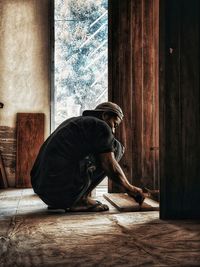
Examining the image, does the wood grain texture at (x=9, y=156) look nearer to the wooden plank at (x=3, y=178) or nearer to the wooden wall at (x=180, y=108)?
the wooden plank at (x=3, y=178)

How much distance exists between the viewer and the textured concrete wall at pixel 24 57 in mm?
7527

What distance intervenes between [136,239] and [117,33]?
3960mm

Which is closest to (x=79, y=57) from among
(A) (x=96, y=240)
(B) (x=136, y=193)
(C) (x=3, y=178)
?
(C) (x=3, y=178)

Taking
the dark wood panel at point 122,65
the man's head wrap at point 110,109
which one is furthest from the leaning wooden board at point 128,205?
the dark wood panel at point 122,65

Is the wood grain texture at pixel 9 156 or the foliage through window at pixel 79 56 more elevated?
the foliage through window at pixel 79 56

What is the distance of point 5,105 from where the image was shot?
750 centimetres

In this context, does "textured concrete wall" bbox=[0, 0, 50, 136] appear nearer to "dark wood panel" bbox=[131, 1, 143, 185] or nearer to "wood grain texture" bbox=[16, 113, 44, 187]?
"wood grain texture" bbox=[16, 113, 44, 187]

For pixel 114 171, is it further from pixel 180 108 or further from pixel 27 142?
pixel 27 142

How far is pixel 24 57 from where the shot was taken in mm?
7586

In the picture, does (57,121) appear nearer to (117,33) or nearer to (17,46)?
(17,46)

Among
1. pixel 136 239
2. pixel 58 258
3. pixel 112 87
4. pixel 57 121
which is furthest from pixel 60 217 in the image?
pixel 57 121

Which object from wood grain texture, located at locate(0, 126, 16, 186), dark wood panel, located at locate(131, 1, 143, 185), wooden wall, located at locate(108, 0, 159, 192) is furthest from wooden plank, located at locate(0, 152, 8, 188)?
dark wood panel, located at locate(131, 1, 143, 185)

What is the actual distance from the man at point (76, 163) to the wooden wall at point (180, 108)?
486 mm

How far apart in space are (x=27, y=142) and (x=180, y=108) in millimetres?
4020
